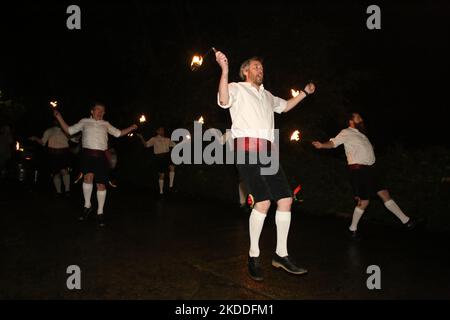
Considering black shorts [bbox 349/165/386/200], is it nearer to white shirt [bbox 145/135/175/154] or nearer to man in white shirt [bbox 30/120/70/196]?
white shirt [bbox 145/135/175/154]

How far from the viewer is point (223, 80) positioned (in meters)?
4.06

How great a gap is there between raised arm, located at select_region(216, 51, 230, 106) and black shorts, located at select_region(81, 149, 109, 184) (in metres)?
3.76

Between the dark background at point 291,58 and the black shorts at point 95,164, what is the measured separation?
6.03 m

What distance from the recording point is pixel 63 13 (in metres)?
20.3

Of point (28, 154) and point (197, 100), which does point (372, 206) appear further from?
point (28, 154)

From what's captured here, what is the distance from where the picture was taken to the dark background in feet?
39.4

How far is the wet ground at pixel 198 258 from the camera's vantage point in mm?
4012

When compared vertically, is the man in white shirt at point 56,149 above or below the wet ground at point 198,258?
above

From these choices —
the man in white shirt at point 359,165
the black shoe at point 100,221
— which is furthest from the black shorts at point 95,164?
the man in white shirt at point 359,165

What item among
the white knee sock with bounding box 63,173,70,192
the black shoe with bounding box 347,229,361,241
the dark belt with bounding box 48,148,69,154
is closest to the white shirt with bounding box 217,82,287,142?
the black shoe with bounding box 347,229,361,241

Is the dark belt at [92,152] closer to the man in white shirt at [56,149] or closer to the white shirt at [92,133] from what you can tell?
the white shirt at [92,133]

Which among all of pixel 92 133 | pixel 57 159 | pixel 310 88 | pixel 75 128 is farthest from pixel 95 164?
pixel 57 159

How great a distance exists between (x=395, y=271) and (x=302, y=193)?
15.8 feet
